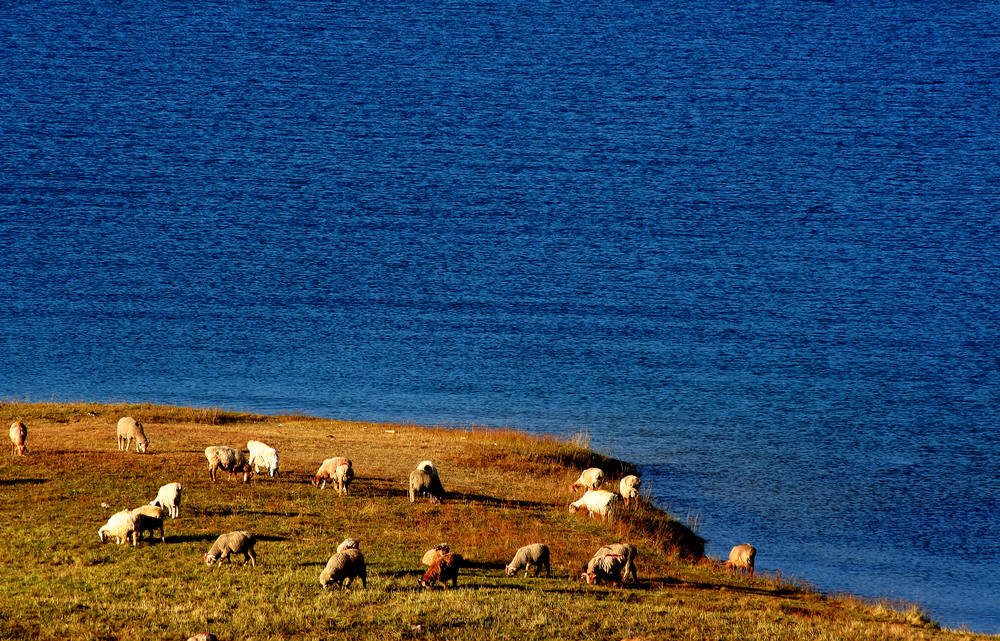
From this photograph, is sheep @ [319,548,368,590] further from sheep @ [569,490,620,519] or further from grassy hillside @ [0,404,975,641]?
sheep @ [569,490,620,519]

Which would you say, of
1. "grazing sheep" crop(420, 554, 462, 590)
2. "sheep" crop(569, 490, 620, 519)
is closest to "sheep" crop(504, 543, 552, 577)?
"grazing sheep" crop(420, 554, 462, 590)

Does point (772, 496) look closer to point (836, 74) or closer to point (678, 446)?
point (678, 446)

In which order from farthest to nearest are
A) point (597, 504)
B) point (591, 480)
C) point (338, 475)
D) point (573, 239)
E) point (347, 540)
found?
1. point (573, 239)
2. point (591, 480)
3. point (597, 504)
4. point (338, 475)
5. point (347, 540)

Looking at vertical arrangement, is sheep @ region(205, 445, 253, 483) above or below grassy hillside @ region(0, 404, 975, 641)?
above

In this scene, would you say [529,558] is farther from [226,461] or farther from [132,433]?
[132,433]

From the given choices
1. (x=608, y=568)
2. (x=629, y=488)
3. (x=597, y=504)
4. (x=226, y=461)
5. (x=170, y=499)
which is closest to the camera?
(x=608, y=568)

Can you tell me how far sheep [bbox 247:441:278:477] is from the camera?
34812 mm

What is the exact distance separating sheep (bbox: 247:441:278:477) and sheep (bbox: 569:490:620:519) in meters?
9.53

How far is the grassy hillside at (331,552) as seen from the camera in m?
22.3

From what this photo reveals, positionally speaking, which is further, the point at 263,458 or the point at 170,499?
the point at 263,458

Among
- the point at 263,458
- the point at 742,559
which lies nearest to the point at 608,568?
the point at 742,559

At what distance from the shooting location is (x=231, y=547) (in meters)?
25.4

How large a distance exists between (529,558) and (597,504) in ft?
24.7

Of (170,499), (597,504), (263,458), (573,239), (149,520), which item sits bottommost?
(149,520)
